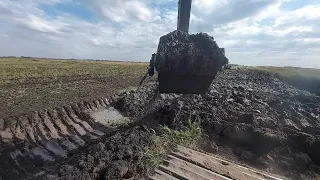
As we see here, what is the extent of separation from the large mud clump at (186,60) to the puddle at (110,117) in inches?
236

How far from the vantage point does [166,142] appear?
5734 mm

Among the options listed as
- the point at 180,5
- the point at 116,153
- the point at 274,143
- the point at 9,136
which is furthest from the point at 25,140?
the point at 274,143

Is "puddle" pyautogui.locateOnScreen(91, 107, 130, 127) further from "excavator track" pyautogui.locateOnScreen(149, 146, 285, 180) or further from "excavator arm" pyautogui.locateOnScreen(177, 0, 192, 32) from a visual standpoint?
"excavator track" pyautogui.locateOnScreen(149, 146, 285, 180)

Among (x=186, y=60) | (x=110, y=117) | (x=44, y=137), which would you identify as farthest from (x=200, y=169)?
(x=110, y=117)

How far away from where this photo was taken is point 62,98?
16391 millimetres

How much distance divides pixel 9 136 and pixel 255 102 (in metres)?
8.91

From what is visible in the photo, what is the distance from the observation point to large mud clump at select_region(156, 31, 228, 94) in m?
7.35

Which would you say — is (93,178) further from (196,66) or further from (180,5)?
(180,5)

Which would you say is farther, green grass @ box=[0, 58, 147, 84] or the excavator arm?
green grass @ box=[0, 58, 147, 84]

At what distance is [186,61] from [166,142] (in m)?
2.61

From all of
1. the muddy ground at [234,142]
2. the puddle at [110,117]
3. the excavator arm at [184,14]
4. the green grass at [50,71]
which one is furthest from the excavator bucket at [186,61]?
the green grass at [50,71]

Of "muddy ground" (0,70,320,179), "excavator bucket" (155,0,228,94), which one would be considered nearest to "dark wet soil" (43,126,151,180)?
"muddy ground" (0,70,320,179)

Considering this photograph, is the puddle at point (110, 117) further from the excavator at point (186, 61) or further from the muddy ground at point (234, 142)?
the excavator at point (186, 61)

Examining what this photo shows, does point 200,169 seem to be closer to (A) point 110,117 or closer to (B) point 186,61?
(B) point 186,61
